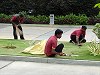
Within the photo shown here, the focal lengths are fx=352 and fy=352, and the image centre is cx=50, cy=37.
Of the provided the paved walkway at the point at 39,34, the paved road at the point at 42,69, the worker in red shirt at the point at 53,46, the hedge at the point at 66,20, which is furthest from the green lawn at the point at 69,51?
the hedge at the point at 66,20

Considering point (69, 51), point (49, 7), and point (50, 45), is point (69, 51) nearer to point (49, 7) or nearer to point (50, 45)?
point (50, 45)

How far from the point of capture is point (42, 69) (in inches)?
396

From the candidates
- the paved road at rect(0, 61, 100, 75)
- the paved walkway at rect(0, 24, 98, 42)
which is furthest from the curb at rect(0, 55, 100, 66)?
the paved walkway at rect(0, 24, 98, 42)

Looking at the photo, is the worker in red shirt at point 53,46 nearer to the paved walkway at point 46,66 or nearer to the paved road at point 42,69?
the paved walkway at point 46,66

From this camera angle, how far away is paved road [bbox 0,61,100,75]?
962cm

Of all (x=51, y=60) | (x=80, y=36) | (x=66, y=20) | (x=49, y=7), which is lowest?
(x=51, y=60)

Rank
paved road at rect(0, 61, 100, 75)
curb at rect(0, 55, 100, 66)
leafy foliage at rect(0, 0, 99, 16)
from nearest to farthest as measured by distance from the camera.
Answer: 1. paved road at rect(0, 61, 100, 75)
2. curb at rect(0, 55, 100, 66)
3. leafy foliage at rect(0, 0, 99, 16)

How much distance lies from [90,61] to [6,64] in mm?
2563

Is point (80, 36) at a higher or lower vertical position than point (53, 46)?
higher

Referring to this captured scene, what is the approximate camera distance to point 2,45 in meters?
13.8

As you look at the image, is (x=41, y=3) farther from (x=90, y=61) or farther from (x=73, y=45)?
(x=90, y=61)

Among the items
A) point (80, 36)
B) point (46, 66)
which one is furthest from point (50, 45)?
point (80, 36)

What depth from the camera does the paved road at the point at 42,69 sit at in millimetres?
9625

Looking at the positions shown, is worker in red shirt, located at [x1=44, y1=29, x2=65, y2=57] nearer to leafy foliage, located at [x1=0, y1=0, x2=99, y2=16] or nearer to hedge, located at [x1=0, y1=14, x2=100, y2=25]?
hedge, located at [x1=0, y1=14, x2=100, y2=25]
